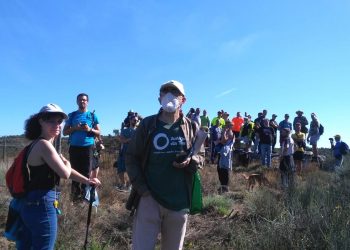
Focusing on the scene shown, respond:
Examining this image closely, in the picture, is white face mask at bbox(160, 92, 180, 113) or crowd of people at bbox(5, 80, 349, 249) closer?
crowd of people at bbox(5, 80, 349, 249)

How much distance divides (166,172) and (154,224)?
0.47m

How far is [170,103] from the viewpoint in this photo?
13.9ft

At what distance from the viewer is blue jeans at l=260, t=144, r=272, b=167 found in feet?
52.5

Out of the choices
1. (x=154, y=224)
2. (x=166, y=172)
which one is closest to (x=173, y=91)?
(x=166, y=172)

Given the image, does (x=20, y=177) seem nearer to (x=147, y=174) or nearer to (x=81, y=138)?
(x=147, y=174)

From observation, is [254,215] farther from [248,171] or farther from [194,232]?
[248,171]

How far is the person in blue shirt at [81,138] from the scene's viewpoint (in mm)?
8062

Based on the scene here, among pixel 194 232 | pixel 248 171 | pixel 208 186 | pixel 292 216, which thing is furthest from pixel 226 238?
pixel 248 171

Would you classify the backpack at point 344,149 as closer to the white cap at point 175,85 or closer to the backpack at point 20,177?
the white cap at point 175,85

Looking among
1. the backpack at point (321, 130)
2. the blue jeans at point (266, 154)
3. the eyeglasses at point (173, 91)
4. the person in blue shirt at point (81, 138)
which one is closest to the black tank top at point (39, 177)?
the eyeglasses at point (173, 91)

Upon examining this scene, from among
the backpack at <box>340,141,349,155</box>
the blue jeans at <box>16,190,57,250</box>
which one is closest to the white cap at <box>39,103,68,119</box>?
the blue jeans at <box>16,190,57,250</box>

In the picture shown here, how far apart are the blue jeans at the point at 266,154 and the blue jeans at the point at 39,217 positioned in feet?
41.2

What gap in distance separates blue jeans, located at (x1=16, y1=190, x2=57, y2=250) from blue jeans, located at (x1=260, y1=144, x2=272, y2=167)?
1255cm

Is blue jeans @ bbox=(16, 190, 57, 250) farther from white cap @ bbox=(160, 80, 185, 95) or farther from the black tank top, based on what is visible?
white cap @ bbox=(160, 80, 185, 95)
